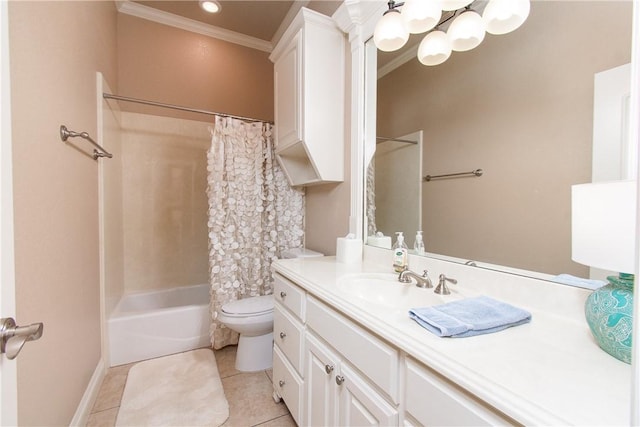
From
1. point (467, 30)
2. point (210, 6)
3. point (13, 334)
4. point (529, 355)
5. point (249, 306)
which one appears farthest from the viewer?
point (210, 6)

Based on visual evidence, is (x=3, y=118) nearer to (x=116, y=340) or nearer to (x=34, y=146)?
(x=34, y=146)

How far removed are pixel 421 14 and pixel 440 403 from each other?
1.33 metres

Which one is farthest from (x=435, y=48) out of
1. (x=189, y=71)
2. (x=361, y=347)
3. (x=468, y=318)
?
(x=189, y=71)

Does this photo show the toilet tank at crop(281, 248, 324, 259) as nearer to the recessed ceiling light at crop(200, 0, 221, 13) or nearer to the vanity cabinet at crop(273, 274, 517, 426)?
the vanity cabinet at crop(273, 274, 517, 426)

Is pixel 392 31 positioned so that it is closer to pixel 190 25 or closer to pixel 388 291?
Answer: pixel 388 291

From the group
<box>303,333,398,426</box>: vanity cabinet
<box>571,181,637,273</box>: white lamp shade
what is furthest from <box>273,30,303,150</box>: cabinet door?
<box>571,181,637,273</box>: white lamp shade

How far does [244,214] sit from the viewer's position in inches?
81.4

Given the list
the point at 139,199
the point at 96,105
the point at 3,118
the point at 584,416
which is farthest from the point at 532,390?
the point at 139,199


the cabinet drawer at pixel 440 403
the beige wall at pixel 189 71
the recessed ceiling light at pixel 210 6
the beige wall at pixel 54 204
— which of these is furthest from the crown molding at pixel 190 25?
the cabinet drawer at pixel 440 403

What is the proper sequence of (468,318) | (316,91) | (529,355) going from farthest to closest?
(316,91), (468,318), (529,355)

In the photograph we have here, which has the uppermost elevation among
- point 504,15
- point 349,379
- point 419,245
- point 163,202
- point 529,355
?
point 504,15

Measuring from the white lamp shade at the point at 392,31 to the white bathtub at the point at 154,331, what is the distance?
2.16m

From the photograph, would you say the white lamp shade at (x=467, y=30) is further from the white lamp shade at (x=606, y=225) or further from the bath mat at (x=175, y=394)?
the bath mat at (x=175, y=394)

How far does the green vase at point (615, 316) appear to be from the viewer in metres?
0.55
